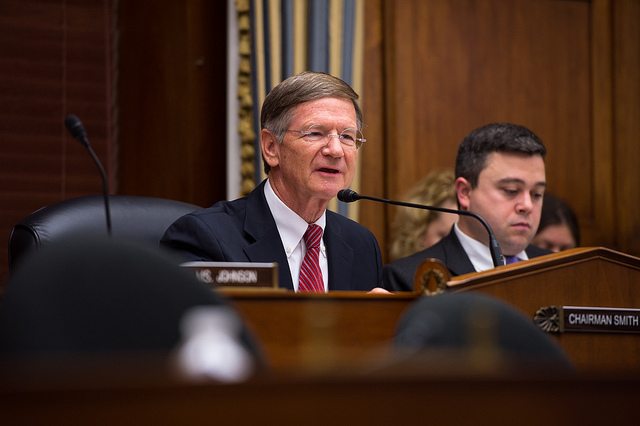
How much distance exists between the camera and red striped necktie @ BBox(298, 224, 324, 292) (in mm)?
3123

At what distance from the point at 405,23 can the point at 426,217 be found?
1.00 m

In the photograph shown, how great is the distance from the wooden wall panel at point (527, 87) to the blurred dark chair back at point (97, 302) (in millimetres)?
3637

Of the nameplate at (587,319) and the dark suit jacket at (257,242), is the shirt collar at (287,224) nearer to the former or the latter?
the dark suit jacket at (257,242)

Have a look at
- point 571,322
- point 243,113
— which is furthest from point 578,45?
point 571,322

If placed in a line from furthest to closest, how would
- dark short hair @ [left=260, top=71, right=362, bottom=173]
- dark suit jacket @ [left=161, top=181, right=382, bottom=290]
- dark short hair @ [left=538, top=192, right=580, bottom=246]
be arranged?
dark short hair @ [left=538, top=192, right=580, bottom=246] < dark short hair @ [left=260, top=71, right=362, bottom=173] < dark suit jacket @ [left=161, top=181, right=382, bottom=290]

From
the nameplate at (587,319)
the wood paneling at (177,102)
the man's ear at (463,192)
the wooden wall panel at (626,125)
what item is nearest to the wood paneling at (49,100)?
the wood paneling at (177,102)

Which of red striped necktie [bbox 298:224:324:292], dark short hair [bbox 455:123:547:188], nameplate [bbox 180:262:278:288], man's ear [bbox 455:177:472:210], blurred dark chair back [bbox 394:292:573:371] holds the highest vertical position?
dark short hair [bbox 455:123:547:188]

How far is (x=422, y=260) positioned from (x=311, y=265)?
0.58 metres

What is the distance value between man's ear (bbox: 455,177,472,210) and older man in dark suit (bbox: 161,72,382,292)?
577mm

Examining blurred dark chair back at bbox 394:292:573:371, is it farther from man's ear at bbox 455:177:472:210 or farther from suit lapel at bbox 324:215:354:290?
man's ear at bbox 455:177:472:210

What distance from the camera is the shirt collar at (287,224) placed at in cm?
321

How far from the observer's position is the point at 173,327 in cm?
132

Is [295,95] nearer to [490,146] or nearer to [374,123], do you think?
[490,146]

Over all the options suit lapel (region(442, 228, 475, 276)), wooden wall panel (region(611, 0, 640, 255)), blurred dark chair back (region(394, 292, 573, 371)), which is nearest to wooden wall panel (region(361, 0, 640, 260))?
wooden wall panel (region(611, 0, 640, 255))
